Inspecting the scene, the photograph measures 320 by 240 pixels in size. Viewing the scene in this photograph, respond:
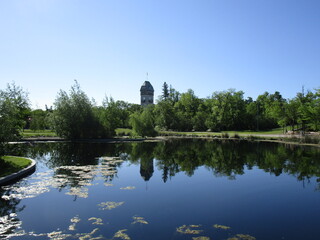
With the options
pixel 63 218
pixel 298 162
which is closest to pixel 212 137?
pixel 298 162

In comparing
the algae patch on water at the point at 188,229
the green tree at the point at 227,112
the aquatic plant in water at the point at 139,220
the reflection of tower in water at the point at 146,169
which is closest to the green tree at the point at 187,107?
the green tree at the point at 227,112

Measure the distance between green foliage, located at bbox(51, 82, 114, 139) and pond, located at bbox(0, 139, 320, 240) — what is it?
23546mm

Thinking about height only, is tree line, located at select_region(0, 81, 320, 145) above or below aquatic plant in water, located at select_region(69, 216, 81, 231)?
above

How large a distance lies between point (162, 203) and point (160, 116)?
6321 cm

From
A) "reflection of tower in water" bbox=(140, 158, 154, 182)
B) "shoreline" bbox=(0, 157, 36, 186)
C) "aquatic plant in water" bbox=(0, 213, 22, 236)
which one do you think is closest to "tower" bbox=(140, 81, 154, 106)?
"reflection of tower in water" bbox=(140, 158, 154, 182)

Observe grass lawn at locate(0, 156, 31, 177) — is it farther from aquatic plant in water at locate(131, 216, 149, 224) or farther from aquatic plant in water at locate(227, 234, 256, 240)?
aquatic plant in water at locate(227, 234, 256, 240)

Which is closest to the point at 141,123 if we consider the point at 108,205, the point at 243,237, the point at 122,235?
the point at 108,205

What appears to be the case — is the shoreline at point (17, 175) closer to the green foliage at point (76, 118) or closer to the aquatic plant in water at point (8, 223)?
the aquatic plant in water at point (8, 223)

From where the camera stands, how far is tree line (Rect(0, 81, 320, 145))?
36.8m

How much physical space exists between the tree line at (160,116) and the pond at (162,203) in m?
6.71

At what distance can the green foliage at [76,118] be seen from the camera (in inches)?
1650

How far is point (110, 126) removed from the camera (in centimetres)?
4816

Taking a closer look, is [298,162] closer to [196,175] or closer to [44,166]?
[196,175]

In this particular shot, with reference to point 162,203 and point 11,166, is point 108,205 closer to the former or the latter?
point 162,203
